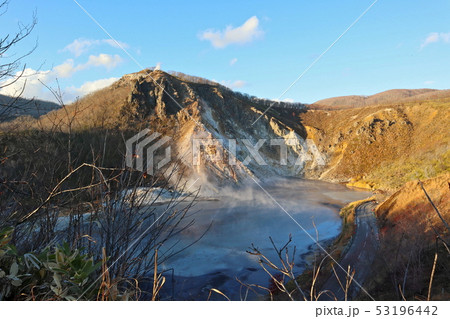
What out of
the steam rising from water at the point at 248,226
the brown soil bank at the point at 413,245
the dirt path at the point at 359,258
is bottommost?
the steam rising from water at the point at 248,226

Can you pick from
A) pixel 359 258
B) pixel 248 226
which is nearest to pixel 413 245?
pixel 359 258

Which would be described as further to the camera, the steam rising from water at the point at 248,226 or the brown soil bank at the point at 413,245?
the steam rising from water at the point at 248,226

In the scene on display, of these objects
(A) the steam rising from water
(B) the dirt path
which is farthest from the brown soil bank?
(A) the steam rising from water

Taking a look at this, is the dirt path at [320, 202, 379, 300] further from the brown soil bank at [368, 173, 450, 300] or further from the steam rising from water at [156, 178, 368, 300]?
the steam rising from water at [156, 178, 368, 300]

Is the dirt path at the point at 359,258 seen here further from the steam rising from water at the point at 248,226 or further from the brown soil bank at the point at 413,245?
the steam rising from water at the point at 248,226

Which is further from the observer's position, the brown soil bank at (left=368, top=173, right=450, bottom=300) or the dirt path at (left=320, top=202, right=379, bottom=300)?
the dirt path at (left=320, top=202, right=379, bottom=300)

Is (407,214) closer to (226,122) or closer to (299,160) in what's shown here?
(226,122)

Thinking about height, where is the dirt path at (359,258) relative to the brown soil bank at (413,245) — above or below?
below

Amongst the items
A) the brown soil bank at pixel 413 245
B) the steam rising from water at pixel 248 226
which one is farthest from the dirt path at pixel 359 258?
the steam rising from water at pixel 248 226

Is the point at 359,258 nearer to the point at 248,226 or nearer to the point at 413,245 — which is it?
the point at 413,245

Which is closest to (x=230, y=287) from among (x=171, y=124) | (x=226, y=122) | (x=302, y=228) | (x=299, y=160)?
(x=302, y=228)
